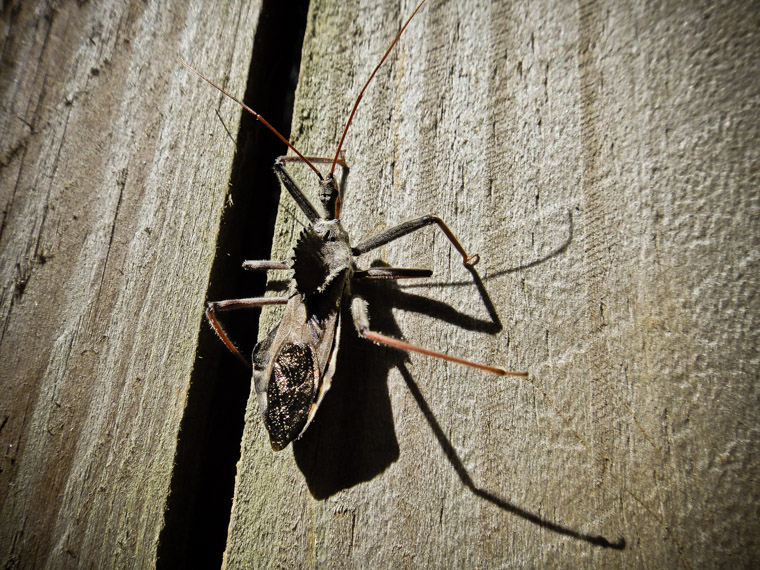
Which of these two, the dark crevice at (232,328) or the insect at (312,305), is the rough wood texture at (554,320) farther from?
the dark crevice at (232,328)

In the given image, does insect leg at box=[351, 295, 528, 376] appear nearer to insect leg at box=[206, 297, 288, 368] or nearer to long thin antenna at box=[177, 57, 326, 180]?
insect leg at box=[206, 297, 288, 368]

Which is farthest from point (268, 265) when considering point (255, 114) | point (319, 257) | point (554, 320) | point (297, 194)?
point (554, 320)

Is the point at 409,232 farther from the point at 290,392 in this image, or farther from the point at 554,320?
the point at 290,392

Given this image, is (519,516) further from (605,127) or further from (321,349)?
(605,127)

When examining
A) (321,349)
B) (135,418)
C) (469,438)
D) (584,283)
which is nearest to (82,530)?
(135,418)


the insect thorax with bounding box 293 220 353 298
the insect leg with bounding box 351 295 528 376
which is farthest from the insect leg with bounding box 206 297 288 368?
the insect leg with bounding box 351 295 528 376

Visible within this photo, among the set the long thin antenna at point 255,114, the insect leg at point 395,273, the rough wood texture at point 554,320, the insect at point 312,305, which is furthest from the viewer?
the long thin antenna at point 255,114

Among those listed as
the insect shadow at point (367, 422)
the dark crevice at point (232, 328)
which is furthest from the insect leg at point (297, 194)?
the insect shadow at point (367, 422)
